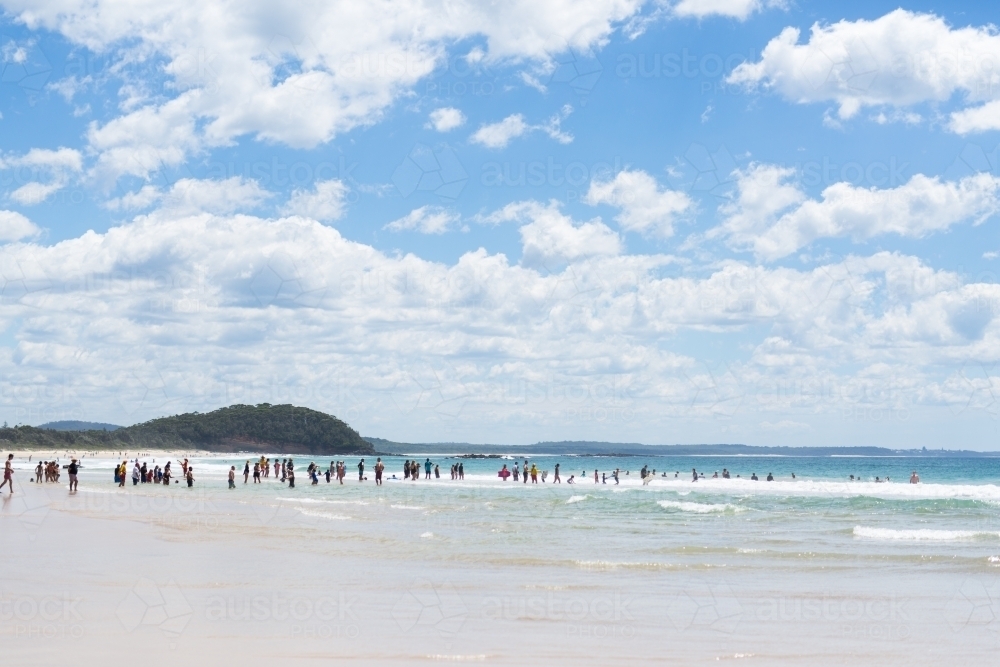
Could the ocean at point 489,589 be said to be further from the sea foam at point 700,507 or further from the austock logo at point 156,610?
the sea foam at point 700,507

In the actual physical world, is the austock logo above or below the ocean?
above

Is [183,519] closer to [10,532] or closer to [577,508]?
[10,532]

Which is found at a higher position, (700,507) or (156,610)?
(156,610)

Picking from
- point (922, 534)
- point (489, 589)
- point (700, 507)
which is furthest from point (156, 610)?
point (700, 507)

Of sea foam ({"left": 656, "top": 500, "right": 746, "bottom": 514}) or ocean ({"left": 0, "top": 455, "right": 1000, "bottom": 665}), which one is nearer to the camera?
ocean ({"left": 0, "top": 455, "right": 1000, "bottom": 665})

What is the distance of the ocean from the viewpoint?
11055mm

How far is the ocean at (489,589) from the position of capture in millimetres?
11055

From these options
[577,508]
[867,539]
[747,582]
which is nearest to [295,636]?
[747,582]

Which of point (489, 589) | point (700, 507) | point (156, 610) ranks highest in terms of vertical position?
point (156, 610)

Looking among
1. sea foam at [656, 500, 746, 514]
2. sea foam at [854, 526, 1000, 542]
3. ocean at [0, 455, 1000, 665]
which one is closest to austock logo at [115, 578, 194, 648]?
ocean at [0, 455, 1000, 665]

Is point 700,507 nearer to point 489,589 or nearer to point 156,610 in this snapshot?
point 489,589

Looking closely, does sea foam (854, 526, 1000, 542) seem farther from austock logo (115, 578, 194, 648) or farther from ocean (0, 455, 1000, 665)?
austock logo (115, 578, 194, 648)

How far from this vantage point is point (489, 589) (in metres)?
15.5

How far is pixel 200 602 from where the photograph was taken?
44.3ft
